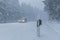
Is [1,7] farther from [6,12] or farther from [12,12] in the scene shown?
[12,12]

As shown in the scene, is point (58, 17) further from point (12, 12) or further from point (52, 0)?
point (12, 12)

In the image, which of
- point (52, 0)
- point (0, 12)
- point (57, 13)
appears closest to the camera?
point (57, 13)

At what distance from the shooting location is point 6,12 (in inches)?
2721

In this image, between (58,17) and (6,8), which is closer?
(58,17)

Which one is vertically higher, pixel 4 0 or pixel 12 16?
pixel 4 0

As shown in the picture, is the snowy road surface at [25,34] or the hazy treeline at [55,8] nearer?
the snowy road surface at [25,34]

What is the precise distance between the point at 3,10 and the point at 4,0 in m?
4.41

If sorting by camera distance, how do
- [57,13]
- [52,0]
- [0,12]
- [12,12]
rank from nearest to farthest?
[57,13] < [52,0] < [0,12] < [12,12]

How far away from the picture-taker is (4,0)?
6938 cm

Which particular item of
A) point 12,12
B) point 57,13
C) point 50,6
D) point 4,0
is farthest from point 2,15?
point 57,13

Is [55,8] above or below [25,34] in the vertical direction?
below

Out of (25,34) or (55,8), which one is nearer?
(25,34)

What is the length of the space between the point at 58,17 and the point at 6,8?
2947cm

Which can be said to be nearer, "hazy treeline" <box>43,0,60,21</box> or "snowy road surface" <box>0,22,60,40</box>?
"snowy road surface" <box>0,22,60,40</box>
